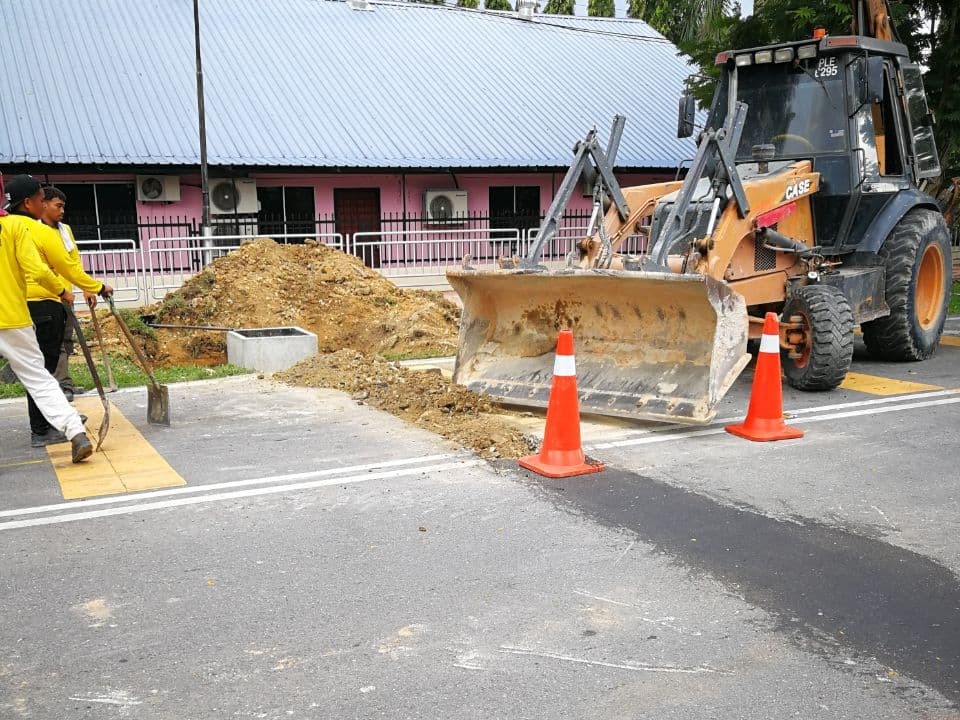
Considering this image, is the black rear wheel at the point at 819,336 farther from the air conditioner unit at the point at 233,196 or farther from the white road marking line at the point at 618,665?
the air conditioner unit at the point at 233,196

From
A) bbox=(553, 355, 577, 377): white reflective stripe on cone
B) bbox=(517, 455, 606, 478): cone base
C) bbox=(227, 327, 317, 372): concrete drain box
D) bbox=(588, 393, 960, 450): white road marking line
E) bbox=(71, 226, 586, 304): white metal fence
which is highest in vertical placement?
bbox=(71, 226, 586, 304): white metal fence

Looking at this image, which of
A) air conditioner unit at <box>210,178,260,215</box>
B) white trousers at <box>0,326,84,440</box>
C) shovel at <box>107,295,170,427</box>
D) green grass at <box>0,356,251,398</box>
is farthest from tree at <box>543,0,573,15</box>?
white trousers at <box>0,326,84,440</box>

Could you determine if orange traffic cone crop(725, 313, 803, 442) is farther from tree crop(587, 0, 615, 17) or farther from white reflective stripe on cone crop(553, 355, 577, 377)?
tree crop(587, 0, 615, 17)

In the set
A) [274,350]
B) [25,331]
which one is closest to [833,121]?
[274,350]

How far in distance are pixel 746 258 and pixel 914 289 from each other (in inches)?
89.9

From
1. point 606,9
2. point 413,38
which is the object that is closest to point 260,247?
point 413,38

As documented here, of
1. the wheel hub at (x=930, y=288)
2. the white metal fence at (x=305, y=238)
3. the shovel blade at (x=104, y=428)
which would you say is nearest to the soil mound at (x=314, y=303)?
the white metal fence at (x=305, y=238)

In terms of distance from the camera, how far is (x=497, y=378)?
8211mm

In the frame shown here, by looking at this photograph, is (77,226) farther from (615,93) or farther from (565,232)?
(615,93)

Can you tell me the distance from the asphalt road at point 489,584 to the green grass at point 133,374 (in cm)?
277

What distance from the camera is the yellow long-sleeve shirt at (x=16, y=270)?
247 inches

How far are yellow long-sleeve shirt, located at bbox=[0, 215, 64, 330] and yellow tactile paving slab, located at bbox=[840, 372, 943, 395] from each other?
7.03 metres

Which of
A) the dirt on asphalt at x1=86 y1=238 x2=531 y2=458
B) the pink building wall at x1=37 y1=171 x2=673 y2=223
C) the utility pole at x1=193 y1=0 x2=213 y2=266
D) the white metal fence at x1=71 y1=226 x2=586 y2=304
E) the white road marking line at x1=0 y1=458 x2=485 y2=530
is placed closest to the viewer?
the white road marking line at x1=0 y1=458 x2=485 y2=530

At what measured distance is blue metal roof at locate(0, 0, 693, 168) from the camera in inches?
738
